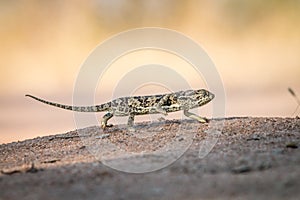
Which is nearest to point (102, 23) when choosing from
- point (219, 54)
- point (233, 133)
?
point (219, 54)

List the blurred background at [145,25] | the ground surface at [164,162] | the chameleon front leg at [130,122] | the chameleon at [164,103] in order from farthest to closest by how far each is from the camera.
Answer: the blurred background at [145,25]
the chameleon at [164,103]
the chameleon front leg at [130,122]
the ground surface at [164,162]

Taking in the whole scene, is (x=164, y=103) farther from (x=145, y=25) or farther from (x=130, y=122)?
(x=145, y=25)

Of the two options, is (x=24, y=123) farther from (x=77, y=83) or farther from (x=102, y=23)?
(x=102, y=23)

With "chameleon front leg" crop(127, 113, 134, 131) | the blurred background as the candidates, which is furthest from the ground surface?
the blurred background

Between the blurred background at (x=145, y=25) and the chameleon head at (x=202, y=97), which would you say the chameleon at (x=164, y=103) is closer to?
the chameleon head at (x=202, y=97)

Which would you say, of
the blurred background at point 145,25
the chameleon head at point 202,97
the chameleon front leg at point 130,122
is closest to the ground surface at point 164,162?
the chameleon front leg at point 130,122

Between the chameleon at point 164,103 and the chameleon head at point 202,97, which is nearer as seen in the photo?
the chameleon at point 164,103
